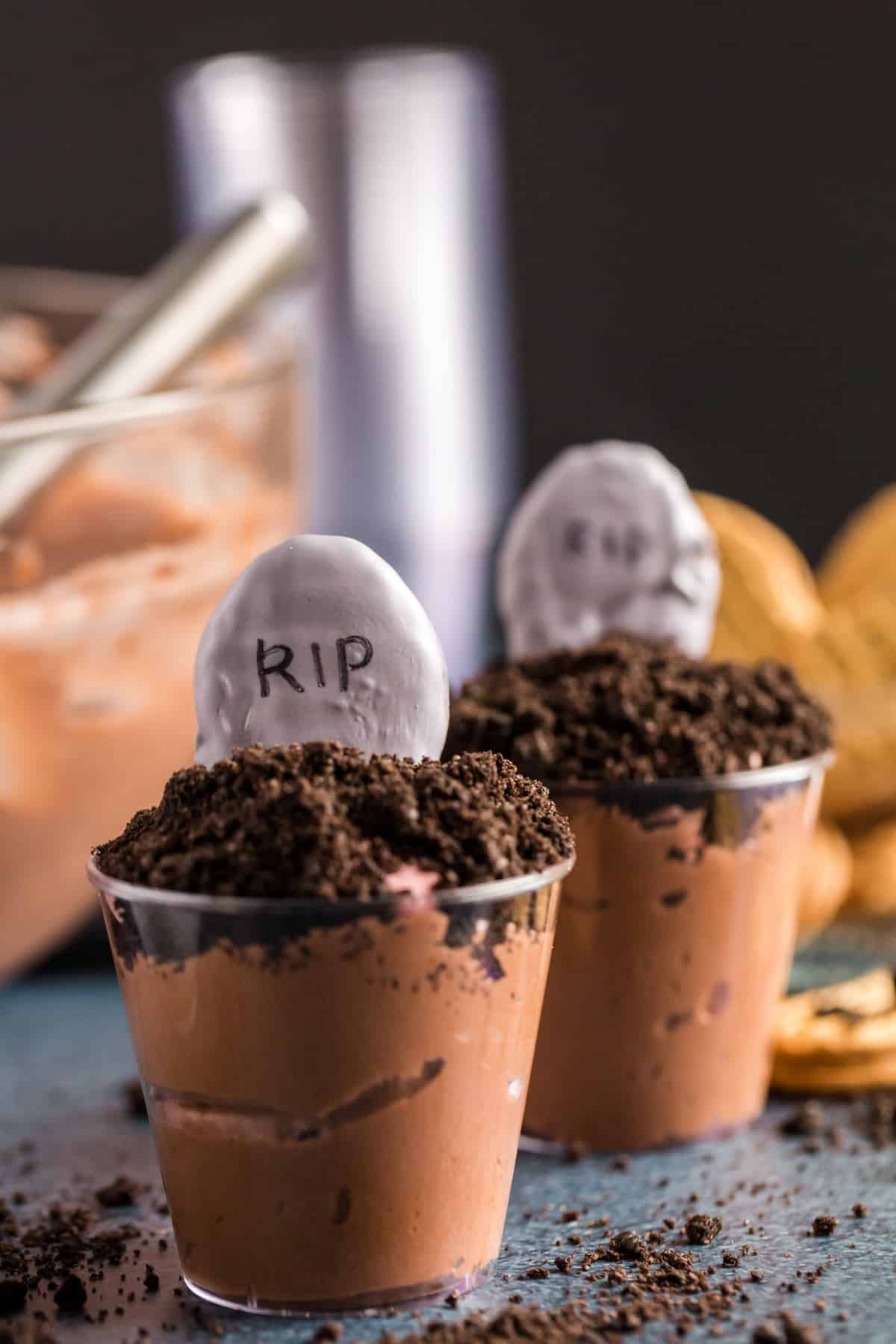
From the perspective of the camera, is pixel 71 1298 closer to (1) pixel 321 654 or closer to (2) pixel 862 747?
(1) pixel 321 654

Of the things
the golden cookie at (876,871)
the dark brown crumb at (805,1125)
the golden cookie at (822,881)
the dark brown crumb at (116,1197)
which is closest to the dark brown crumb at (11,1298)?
the dark brown crumb at (116,1197)

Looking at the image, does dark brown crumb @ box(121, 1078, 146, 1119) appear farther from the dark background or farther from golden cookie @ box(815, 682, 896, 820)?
the dark background

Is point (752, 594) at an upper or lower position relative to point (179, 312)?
lower

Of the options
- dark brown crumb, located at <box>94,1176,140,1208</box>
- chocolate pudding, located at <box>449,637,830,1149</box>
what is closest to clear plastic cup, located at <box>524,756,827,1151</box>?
chocolate pudding, located at <box>449,637,830,1149</box>

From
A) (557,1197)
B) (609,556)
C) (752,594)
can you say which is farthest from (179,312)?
(557,1197)

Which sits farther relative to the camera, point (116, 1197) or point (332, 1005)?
point (116, 1197)

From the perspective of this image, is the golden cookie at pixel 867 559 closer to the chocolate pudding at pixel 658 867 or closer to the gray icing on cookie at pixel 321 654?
the chocolate pudding at pixel 658 867

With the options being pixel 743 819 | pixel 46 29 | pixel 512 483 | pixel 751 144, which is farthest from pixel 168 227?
pixel 743 819

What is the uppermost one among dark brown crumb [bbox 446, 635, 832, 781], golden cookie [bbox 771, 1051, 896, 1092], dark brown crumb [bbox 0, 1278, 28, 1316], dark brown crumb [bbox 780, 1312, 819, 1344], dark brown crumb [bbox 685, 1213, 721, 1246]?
dark brown crumb [bbox 446, 635, 832, 781]
